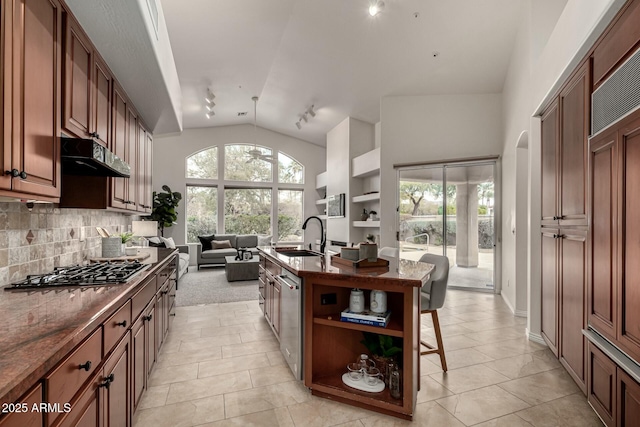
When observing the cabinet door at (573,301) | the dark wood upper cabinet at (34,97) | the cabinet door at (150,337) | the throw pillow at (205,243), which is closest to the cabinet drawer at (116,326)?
the cabinet door at (150,337)

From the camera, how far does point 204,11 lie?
3.88 m

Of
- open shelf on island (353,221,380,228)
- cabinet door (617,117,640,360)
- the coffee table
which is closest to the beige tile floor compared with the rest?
cabinet door (617,117,640,360)

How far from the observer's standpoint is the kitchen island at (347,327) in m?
1.90

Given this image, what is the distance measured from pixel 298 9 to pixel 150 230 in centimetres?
342

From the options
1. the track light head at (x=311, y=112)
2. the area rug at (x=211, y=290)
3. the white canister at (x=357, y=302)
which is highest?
the track light head at (x=311, y=112)

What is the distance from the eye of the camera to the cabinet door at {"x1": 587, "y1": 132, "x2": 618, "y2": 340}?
1755mm

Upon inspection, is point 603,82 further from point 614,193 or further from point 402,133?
point 402,133

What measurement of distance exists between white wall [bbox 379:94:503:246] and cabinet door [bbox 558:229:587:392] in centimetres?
325

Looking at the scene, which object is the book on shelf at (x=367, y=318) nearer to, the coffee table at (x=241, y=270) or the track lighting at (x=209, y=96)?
the coffee table at (x=241, y=270)

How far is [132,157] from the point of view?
3125 mm

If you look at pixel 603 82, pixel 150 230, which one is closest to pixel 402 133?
pixel 603 82

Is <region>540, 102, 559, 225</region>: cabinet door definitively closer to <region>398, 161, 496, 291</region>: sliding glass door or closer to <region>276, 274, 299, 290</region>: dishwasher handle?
<region>276, 274, 299, 290</region>: dishwasher handle

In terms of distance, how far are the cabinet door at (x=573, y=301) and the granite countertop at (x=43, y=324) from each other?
2.76 meters

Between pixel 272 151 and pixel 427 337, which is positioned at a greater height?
pixel 272 151
